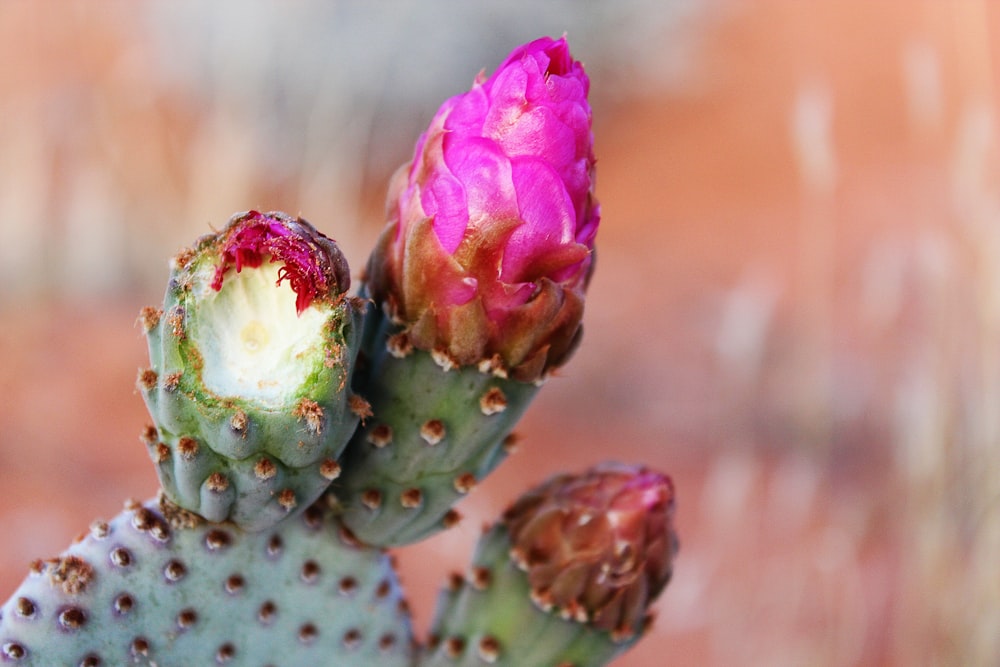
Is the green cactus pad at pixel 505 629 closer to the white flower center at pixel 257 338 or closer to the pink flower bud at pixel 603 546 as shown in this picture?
the pink flower bud at pixel 603 546

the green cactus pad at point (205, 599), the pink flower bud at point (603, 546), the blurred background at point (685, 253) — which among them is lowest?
the green cactus pad at point (205, 599)

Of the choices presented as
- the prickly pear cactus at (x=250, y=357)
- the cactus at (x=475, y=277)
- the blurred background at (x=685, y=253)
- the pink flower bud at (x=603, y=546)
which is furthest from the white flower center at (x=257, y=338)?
the blurred background at (x=685, y=253)

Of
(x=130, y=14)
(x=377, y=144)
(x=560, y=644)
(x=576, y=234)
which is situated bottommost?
(x=560, y=644)

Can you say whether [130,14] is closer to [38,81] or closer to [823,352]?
[38,81]

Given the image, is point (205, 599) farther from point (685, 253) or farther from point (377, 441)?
point (685, 253)


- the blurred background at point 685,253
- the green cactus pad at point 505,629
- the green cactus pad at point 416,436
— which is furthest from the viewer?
the blurred background at point 685,253

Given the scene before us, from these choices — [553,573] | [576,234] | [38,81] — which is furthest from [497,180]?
[38,81]

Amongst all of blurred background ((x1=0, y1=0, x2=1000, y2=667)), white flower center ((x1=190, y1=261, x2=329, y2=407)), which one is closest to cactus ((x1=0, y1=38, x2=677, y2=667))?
white flower center ((x1=190, y1=261, x2=329, y2=407))

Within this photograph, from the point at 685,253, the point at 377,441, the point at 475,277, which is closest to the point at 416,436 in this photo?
the point at 377,441
